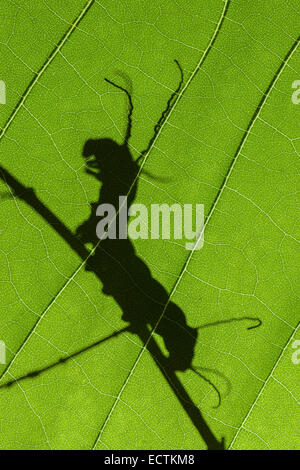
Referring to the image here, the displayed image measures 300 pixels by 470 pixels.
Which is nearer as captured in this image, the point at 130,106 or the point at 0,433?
the point at 130,106

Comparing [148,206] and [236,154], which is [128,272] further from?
[236,154]

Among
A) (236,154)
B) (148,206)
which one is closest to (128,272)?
(148,206)

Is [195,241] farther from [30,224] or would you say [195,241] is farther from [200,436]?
[200,436]

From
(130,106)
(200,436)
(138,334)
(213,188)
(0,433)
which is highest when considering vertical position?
(130,106)

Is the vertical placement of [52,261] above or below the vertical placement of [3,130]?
below

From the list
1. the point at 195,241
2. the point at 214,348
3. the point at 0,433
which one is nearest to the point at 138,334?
the point at 214,348
